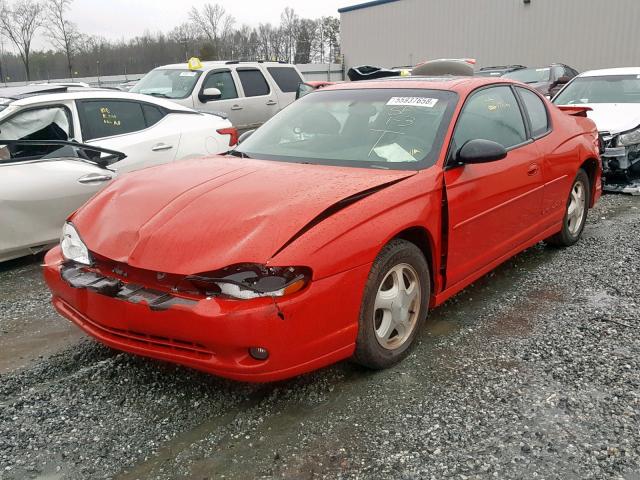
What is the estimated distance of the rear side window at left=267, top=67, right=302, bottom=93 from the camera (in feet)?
35.0

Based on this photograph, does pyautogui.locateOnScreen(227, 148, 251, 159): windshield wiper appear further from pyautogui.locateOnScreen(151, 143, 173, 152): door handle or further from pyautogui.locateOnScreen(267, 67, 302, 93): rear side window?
pyautogui.locateOnScreen(267, 67, 302, 93): rear side window

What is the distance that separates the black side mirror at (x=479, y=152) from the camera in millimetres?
3447

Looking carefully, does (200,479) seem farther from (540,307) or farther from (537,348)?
(540,307)

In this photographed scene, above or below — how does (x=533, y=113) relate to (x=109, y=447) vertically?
above

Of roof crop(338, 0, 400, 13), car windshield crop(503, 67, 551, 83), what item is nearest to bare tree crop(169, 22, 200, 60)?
roof crop(338, 0, 400, 13)

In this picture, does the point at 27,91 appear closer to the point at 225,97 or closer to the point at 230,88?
the point at 225,97

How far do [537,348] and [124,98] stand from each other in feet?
16.0

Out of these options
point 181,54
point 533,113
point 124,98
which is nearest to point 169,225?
point 533,113

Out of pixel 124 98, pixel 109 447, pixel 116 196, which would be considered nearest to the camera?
pixel 109 447

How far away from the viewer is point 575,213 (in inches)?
211

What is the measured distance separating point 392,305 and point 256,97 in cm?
777

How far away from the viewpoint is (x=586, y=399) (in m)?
2.84

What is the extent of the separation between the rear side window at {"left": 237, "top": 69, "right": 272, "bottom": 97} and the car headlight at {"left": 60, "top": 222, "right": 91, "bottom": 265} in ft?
23.7

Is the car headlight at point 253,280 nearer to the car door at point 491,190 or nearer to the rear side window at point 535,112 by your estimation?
the car door at point 491,190
